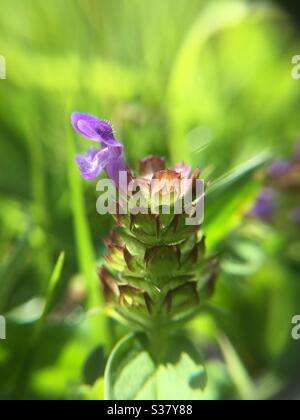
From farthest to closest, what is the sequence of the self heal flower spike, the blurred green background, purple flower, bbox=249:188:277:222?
purple flower, bbox=249:188:277:222 → the blurred green background → the self heal flower spike

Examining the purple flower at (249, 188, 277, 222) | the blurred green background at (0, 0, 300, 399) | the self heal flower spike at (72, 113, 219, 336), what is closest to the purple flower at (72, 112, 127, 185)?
the self heal flower spike at (72, 113, 219, 336)

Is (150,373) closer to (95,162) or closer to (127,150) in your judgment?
(95,162)

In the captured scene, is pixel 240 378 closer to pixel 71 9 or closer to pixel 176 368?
pixel 176 368

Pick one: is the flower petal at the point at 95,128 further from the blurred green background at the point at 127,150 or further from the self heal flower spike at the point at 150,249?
the blurred green background at the point at 127,150

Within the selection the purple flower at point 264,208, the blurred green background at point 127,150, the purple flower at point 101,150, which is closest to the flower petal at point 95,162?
the purple flower at point 101,150

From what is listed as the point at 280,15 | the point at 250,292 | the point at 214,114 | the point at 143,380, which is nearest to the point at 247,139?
the point at 214,114

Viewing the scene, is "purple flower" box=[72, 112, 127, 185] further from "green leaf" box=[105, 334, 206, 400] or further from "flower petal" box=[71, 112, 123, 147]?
"green leaf" box=[105, 334, 206, 400]
